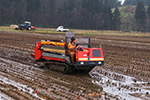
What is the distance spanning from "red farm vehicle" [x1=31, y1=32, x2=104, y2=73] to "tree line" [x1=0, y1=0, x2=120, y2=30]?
7461 centimetres

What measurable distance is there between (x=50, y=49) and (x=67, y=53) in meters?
1.10

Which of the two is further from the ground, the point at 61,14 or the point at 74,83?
the point at 61,14

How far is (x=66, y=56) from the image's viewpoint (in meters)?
10.9

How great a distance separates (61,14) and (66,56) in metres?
81.7

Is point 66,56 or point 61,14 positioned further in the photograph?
point 61,14

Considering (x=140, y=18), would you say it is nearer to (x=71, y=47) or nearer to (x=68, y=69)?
(x=71, y=47)

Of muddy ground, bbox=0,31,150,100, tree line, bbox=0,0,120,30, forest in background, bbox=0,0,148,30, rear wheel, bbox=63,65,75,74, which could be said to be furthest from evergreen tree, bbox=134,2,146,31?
rear wheel, bbox=63,65,75,74

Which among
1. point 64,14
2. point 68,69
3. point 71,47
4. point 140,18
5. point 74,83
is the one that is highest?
point 64,14

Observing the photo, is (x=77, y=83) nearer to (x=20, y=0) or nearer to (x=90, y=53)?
(x=90, y=53)

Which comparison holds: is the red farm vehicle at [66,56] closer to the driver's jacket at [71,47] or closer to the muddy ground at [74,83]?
the driver's jacket at [71,47]

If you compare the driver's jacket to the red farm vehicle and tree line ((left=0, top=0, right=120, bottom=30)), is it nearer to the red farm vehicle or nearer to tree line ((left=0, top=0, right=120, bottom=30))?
the red farm vehicle

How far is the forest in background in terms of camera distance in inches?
3408

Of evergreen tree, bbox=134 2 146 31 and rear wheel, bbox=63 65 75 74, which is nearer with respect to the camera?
rear wheel, bbox=63 65 75 74

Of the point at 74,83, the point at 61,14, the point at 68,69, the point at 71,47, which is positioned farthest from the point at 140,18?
the point at 74,83
